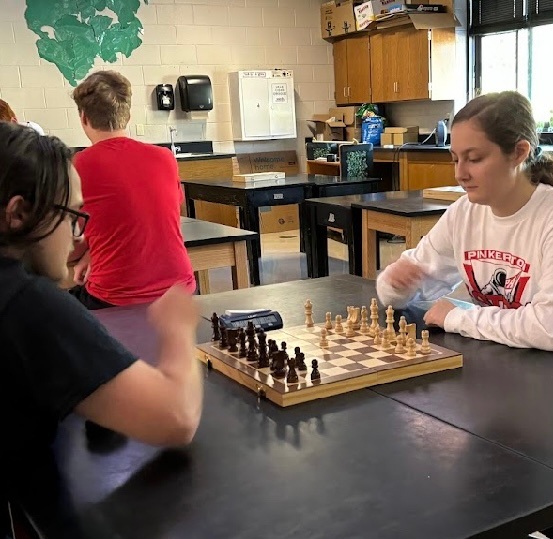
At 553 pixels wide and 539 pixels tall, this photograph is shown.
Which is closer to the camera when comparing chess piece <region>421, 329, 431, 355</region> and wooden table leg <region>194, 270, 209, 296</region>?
chess piece <region>421, 329, 431, 355</region>

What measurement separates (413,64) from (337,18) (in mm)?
1396

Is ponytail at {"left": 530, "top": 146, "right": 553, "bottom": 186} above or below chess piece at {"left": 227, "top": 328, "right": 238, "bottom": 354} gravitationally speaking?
above

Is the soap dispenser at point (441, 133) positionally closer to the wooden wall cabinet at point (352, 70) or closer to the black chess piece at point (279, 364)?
the wooden wall cabinet at point (352, 70)

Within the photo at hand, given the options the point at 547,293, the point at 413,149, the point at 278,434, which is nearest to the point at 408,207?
the point at 547,293

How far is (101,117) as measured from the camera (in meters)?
2.67

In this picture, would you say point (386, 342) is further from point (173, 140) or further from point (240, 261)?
point (173, 140)

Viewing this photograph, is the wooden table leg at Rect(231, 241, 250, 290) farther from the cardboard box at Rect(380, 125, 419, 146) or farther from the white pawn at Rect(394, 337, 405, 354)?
the cardboard box at Rect(380, 125, 419, 146)

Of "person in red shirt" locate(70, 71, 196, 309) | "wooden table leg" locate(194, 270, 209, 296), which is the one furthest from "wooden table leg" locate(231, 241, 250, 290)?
"person in red shirt" locate(70, 71, 196, 309)

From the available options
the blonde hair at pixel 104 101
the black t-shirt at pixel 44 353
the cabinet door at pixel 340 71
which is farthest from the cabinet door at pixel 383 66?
the black t-shirt at pixel 44 353

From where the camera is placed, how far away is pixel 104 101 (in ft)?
8.69

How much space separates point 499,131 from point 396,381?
797 mm

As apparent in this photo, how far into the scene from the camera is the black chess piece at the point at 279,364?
1.31 meters

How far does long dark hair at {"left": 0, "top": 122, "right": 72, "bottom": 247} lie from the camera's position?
1.01 meters

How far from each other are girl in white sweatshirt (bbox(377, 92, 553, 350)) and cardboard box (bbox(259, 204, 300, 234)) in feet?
20.7
